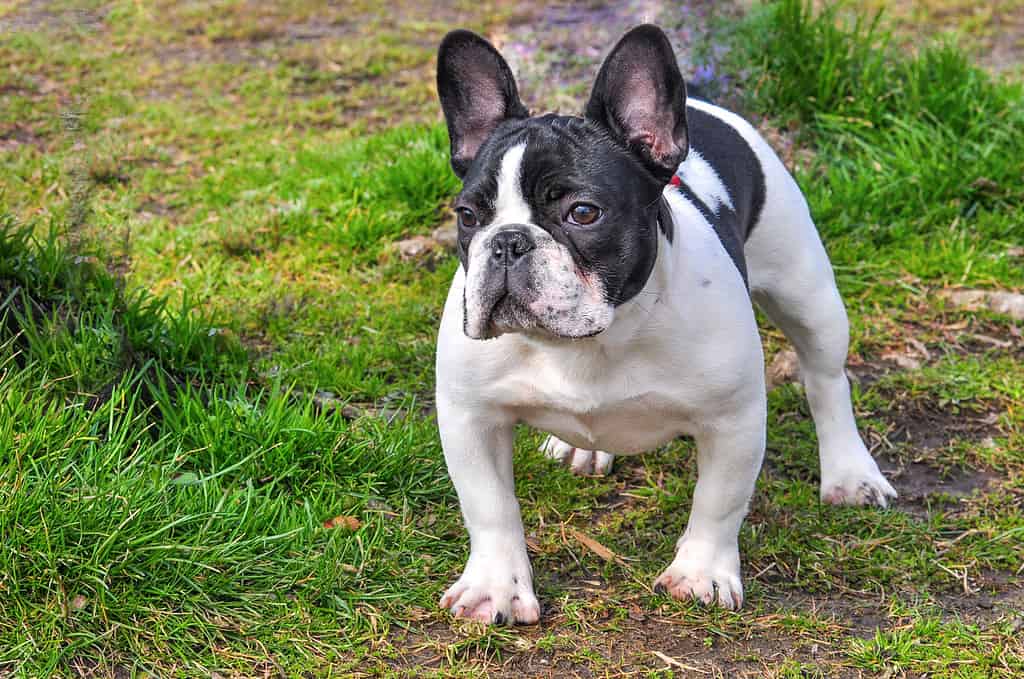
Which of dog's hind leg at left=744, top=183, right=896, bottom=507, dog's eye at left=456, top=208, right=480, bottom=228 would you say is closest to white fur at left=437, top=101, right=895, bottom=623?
dog's eye at left=456, top=208, right=480, bottom=228

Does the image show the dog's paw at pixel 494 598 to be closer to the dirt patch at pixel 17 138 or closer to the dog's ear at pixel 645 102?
the dog's ear at pixel 645 102

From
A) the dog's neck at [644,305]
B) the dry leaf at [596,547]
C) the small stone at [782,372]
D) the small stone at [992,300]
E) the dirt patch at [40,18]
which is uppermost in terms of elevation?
the dirt patch at [40,18]

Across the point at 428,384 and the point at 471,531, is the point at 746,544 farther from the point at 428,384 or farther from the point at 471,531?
the point at 428,384

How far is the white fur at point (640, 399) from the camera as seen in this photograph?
10.5 ft

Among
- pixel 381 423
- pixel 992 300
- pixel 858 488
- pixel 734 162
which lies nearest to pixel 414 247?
pixel 381 423

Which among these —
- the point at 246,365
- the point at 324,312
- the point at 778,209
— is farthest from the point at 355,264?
the point at 778,209

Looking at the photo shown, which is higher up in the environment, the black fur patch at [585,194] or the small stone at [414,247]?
the black fur patch at [585,194]

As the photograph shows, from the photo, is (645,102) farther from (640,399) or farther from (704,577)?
(704,577)

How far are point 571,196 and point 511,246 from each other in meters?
0.20

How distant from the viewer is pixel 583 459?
427 cm

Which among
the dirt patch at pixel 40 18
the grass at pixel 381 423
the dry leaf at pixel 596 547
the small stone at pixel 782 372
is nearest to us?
the grass at pixel 381 423

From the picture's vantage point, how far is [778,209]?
4035 mm

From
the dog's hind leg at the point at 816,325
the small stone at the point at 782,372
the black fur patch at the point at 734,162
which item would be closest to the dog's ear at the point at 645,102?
the black fur patch at the point at 734,162

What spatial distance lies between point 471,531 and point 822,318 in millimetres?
1494
